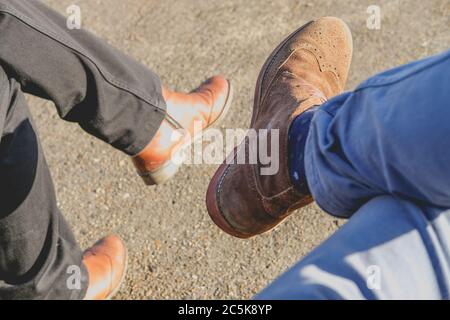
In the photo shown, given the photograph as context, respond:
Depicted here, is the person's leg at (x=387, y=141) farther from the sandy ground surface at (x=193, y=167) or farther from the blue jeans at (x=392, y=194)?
the sandy ground surface at (x=193, y=167)

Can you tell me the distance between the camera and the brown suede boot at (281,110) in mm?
1486

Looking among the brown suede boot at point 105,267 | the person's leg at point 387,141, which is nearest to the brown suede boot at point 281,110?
the person's leg at point 387,141

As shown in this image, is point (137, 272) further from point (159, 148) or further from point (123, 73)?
point (123, 73)

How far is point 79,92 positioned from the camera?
5.31 ft

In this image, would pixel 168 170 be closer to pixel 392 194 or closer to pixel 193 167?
pixel 193 167

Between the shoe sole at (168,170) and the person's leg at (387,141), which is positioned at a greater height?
the person's leg at (387,141)

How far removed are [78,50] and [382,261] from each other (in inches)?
37.2

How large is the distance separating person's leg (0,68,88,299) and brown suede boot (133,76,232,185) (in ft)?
1.22

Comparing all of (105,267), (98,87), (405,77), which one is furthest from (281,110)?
(105,267)

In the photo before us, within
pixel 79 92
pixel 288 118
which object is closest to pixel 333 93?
pixel 288 118

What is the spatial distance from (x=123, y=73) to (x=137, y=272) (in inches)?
23.7

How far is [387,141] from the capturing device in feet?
3.35

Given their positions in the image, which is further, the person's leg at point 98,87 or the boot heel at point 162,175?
the boot heel at point 162,175

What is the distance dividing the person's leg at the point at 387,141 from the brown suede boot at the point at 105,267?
2.74ft
